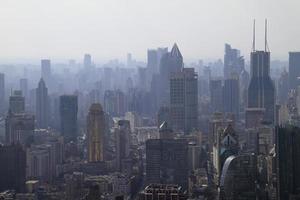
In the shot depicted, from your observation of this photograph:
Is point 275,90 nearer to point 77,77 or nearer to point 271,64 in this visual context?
point 271,64

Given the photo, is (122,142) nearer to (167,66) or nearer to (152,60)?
(167,66)

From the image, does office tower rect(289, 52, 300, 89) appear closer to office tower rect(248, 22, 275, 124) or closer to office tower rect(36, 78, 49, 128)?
office tower rect(248, 22, 275, 124)

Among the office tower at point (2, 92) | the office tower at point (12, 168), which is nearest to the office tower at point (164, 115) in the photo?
the office tower at point (2, 92)

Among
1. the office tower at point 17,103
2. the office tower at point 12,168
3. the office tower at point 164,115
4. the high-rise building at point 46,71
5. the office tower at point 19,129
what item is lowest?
the office tower at point 12,168

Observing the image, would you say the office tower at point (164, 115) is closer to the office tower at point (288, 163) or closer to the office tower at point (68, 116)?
the office tower at point (68, 116)

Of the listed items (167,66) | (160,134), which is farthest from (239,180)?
(167,66)

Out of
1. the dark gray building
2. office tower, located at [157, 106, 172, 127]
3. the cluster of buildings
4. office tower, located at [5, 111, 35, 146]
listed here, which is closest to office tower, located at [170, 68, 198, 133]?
the cluster of buildings
